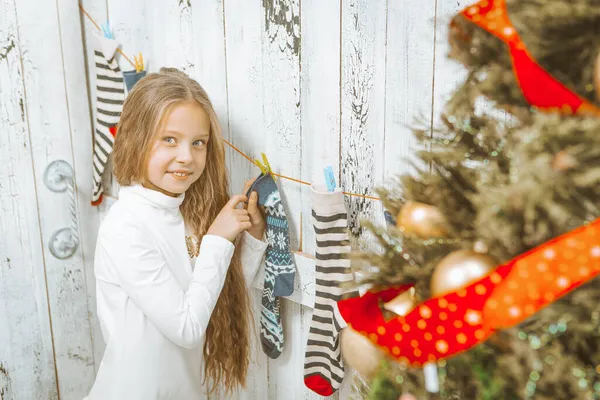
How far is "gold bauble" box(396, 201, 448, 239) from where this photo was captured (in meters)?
0.53

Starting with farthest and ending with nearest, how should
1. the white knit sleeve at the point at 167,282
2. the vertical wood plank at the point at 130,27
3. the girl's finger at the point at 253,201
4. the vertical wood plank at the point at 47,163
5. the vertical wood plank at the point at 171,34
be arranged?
the vertical wood plank at the point at 47,163 < the vertical wood plank at the point at 130,27 < the vertical wood plank at the point at 171,34 < the girl's finger at the point at 253,201 < the white knit sleeve at the point at 167,282

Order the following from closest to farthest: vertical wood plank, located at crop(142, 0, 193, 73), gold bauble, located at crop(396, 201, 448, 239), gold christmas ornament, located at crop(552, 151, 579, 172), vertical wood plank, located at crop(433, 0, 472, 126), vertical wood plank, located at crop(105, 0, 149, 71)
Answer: gold christmas ornament, located at crop(552, 151, 579, 172) → gold bauble, located at crop(396, 201, 448, 239) → vertical wood plank, located at crop(433, 0, 472, 126) → vertical wood plank, located at crop(142, 0, 193, 73) → vertical wood plank, located at crop(105, 0, 149, 71)

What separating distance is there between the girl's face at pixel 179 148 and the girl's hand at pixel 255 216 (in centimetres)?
13

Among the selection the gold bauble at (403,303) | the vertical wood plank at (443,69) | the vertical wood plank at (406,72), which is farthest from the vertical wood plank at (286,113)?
the gold bauble at (403,303)

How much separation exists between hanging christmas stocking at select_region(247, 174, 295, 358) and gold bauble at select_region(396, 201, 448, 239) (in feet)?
2.29

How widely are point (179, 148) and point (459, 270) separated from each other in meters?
0.83

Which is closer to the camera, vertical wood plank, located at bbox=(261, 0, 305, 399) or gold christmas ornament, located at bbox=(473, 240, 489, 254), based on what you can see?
gold christmas ornament, located at bbox=(473, 240, 489, 254)

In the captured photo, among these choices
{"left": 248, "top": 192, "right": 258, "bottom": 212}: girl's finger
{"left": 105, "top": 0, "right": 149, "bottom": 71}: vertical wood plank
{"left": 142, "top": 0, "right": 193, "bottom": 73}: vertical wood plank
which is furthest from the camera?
{"left": 105, "top": 0, "right": 149, "bottom": 71}: vertical wood plank

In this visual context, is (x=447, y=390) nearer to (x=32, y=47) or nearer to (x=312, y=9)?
(x=312, y=9)

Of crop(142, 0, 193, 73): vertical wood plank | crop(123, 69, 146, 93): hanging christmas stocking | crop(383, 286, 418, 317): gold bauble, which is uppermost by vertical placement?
crop(142, 0, 193, 73): vertical wood plank

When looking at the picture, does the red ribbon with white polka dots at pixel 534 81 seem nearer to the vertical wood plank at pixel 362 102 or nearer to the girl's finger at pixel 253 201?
the vertical wood plank at pixel 362 102

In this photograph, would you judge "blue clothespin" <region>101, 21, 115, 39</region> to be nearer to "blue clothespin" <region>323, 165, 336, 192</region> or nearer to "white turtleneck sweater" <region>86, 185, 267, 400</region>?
"white turtleneck sweater" <region>86, 185, 267, 400</region>

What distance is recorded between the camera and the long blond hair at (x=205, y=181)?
119cm

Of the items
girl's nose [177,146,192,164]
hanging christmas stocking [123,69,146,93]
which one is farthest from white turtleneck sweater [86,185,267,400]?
hanging christmas stocking [123,69,146,93]
